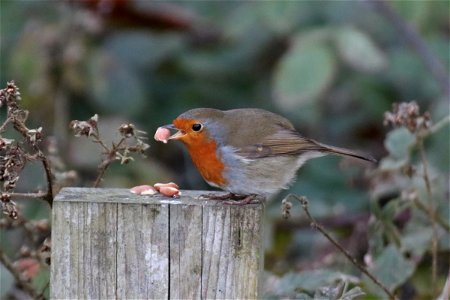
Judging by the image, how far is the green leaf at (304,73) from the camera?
504 cm

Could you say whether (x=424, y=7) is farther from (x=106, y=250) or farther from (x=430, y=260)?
(x=106, y=250)

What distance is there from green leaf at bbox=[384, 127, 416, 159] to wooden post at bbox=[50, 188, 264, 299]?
1.31 metres

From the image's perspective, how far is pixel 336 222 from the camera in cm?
500

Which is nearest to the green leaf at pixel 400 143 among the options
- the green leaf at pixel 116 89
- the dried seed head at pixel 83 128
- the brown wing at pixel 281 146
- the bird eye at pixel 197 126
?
the brown wing at pixel 281 146

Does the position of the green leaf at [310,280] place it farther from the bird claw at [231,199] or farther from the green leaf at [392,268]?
the bird claw at [231,199]

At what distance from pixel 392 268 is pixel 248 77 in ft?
10.5

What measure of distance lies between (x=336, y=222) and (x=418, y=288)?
3.32ft

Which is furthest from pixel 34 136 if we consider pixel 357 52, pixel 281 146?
pixel 357 52

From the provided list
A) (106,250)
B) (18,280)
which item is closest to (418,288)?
(18,280)

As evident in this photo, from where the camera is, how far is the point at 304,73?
511cm

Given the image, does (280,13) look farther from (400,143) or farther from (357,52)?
(400,143)

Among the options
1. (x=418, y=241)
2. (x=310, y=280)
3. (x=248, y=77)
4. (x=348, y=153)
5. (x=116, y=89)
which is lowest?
(x=310, y=280)

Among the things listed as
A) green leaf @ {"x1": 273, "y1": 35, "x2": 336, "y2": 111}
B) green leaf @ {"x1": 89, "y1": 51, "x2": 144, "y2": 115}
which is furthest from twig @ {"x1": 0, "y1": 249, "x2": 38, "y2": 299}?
green leaf @ {"x1": 89, "y1": 51, "x2": 144, "y2": 115}

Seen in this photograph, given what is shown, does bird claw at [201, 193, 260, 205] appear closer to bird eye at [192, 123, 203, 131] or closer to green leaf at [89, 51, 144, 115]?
bird eye at [192, 123, 203, 131]
